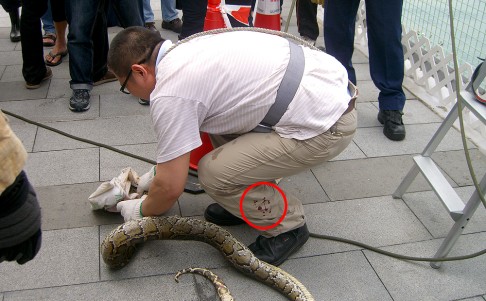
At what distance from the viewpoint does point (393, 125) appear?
12.6 ft

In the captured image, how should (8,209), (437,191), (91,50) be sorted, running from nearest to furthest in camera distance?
(8,209) → (437,191) → (91,50)

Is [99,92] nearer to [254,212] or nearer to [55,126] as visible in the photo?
[55,126]

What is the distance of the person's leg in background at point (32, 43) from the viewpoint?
4.07m

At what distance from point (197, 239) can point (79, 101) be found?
1.98m

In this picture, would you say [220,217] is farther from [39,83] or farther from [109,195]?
[39,83]

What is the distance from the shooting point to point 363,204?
10.2 ft

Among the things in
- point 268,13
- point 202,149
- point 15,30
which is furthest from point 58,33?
point 202,149

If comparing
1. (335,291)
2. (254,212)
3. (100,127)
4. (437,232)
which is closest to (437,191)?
(437,232)

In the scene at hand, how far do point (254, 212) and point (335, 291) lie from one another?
57 centimetres

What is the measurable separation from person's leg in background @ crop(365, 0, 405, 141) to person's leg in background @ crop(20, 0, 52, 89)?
273cm

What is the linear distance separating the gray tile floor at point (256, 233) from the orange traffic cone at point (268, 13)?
3.64ft

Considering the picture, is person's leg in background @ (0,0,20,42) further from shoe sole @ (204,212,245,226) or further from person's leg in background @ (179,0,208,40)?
shoe sole @ (204,212,245,226)

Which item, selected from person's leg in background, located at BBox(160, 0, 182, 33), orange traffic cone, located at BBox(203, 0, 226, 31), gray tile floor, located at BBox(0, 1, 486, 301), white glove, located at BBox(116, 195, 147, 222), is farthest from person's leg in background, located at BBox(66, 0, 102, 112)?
person's leg in background, located at BBox(160, 0, 182, 33)

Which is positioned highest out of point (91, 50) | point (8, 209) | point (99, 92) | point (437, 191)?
point (8, 209)
